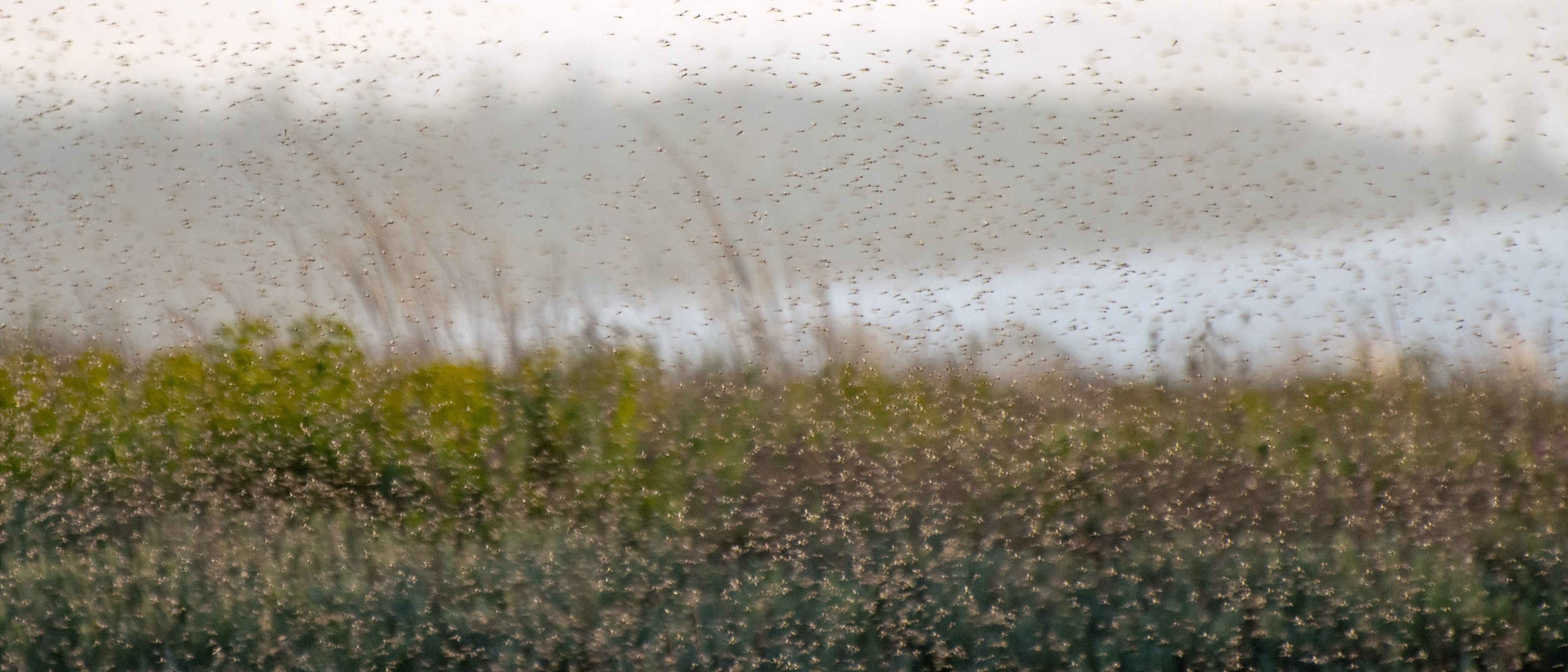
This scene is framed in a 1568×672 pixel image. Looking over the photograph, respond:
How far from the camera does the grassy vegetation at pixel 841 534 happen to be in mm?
2637

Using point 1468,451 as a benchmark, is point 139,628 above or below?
above

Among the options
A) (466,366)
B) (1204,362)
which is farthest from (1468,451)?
(466,366)

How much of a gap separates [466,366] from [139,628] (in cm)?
114

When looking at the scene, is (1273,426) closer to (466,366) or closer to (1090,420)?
(1090,420)

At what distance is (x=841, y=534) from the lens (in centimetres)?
283

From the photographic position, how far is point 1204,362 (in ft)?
10.2

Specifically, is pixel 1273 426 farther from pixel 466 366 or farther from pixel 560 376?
pixel 466 366

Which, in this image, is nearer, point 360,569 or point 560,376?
point 360,569

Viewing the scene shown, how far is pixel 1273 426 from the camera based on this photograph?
120 inches

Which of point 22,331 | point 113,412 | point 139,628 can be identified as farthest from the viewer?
point 22,331

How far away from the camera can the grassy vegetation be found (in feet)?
8.65

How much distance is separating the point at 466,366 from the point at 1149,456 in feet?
6.71

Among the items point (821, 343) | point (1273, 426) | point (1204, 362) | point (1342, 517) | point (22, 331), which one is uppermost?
point (22, 331)

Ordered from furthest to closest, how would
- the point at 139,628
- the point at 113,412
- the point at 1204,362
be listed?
the point at 113,412 < the point at 1204,362 < the point at 139,628
